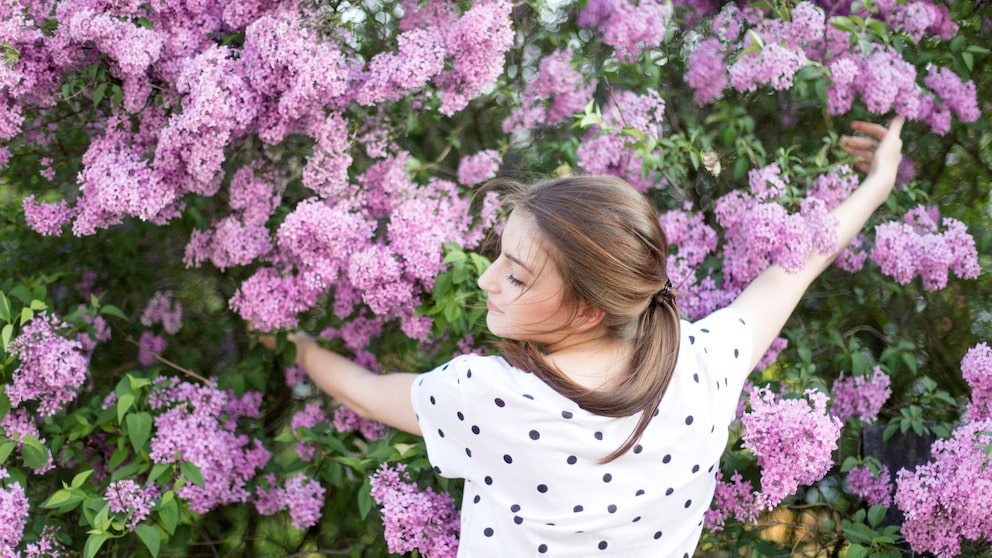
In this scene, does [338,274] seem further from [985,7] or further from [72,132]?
[985,7]

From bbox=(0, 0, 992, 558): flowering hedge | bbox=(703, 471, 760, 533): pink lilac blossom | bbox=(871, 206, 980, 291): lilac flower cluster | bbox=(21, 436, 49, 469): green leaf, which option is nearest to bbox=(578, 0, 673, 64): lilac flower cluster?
bbox=(0, 0, 992, 558): flowering hedge

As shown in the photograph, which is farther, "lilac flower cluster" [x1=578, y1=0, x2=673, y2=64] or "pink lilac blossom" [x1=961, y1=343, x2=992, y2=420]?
"lilac flower cluster" [x1=578, y1=0, x2=673, y2=64]

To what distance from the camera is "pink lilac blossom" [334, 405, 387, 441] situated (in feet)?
8.30

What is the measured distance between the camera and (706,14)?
2.92 metres

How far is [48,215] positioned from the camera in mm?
2371

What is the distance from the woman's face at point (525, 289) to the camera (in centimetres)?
166

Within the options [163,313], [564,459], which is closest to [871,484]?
[564,459]

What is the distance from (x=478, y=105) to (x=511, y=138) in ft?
0.70

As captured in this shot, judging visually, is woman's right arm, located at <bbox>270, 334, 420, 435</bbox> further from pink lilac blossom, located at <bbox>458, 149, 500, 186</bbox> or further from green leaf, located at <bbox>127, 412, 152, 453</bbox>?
pink lilac blossom, located at <bbox>458, 149, 500, 186</bbox>

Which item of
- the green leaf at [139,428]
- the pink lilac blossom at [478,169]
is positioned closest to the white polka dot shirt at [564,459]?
the green leaf at [139,428]

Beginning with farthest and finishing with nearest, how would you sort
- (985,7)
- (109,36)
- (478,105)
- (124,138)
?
(478,105) → (985,7) → (124,138) → (109,36)

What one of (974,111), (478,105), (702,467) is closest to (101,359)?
(478,105)

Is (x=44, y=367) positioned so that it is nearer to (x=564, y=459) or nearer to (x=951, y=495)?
(x=564, y=459)

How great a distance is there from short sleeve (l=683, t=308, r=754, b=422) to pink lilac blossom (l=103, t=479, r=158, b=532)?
1.29 m
